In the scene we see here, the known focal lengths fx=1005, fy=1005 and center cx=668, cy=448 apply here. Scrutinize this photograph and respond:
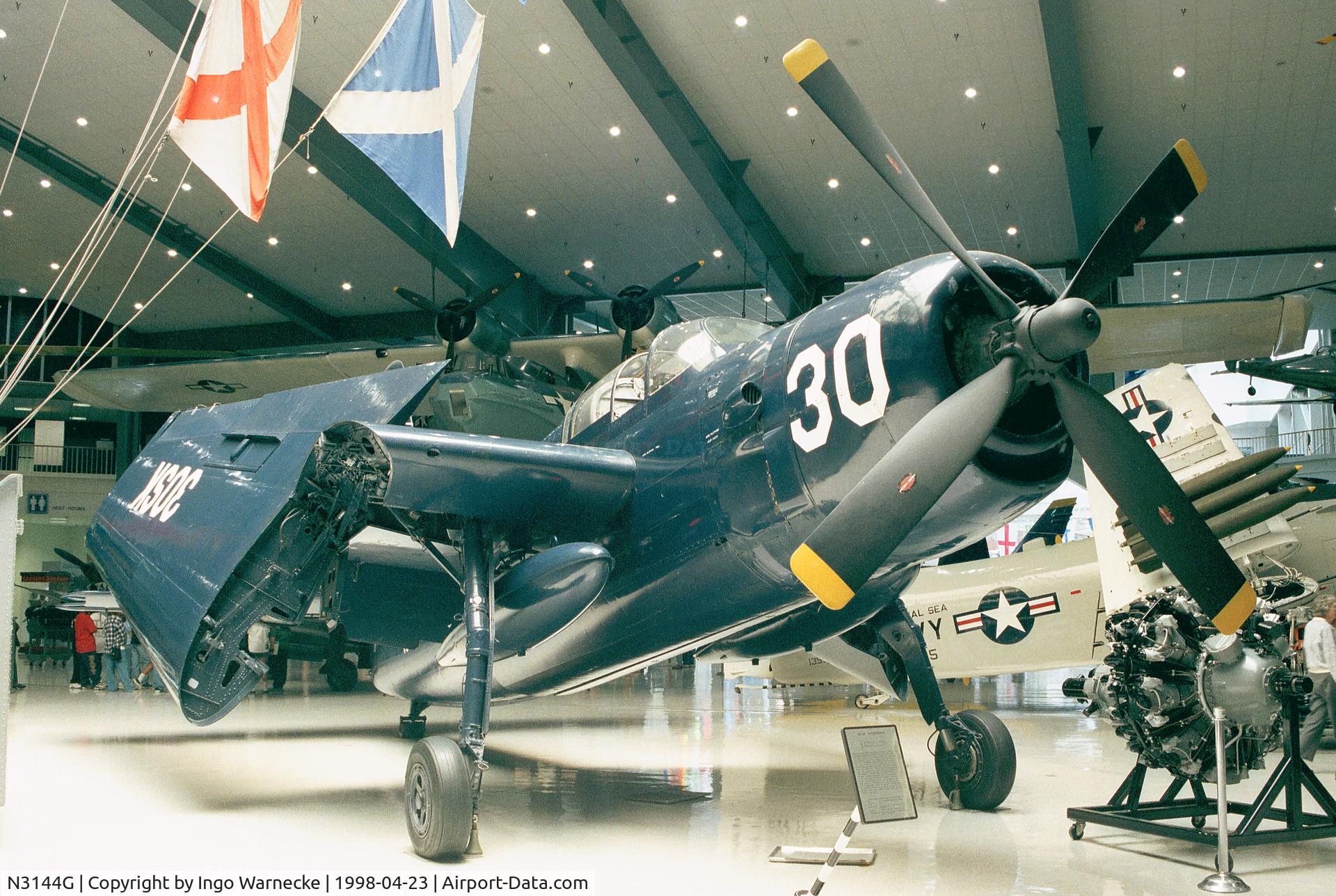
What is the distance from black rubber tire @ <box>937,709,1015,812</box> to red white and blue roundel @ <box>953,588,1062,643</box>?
5600 millimetres

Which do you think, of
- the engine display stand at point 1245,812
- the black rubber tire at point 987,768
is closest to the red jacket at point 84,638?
the black rubber tire at point 987,768

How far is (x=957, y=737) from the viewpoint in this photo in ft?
22.4

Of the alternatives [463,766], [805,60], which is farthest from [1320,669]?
[463,766]

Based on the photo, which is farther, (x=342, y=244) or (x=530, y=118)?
(x=342, y=244)

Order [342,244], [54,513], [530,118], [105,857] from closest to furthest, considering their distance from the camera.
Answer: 1. [105,857]
2. [530,118]
3. [342,244]
4. [54,513]

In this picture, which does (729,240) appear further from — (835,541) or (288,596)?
(835,541)

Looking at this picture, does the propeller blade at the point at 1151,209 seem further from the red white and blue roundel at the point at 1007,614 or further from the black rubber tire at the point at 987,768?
the red white and blue roundel at the point at 1007,614

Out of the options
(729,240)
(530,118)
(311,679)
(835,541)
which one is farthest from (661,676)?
(835,541)

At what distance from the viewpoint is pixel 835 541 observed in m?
4.16

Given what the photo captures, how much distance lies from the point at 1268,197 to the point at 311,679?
20.6 meters

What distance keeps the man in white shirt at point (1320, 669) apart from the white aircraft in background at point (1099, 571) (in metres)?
0.79

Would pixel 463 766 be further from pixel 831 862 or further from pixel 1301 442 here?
pixel 1301 442

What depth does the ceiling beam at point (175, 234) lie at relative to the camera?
1784cm

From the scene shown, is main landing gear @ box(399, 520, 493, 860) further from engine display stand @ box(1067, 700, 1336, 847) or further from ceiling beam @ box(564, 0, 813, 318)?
ceiling beam @ box(564, 0, 813, 318)
